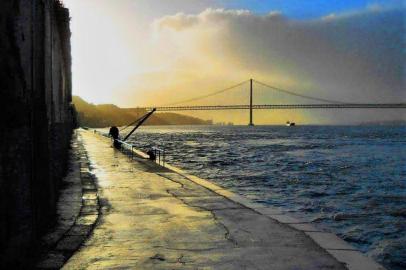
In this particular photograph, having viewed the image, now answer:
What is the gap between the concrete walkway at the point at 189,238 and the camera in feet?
19.2

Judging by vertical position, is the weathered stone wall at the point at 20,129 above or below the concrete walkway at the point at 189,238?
above

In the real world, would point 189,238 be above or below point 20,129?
below

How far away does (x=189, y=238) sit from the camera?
23.1 ft

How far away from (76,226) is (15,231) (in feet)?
8.29

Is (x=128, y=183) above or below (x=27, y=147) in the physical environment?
below

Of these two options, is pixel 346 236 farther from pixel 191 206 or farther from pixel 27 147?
pixel 27 147

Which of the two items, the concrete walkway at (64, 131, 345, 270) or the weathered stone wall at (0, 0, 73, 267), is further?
the concrete walkway at (64, 131, 345, 270)

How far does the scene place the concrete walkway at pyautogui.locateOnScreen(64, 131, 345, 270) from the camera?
19.2 feet

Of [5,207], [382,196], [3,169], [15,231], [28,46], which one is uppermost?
[28,46]

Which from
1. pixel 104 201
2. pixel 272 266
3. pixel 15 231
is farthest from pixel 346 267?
pixel 104 201

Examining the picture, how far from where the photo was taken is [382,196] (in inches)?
702

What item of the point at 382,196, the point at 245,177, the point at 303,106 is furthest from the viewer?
the point at 303,106

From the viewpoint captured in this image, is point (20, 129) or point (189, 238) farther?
point (189, 238)

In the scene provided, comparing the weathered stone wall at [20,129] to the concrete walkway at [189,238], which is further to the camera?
the concrete walkway at [189,238]
